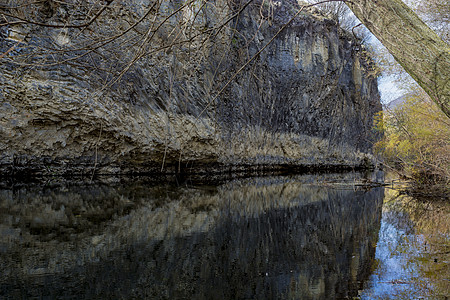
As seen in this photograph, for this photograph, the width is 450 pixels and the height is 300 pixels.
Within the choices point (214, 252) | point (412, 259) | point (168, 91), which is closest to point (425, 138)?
point (412, 259)

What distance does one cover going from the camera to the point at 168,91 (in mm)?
11250

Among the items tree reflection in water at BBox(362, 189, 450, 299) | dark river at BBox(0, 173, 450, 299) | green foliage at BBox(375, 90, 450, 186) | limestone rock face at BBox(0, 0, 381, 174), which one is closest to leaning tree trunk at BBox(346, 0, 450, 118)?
limestone rock face at BBox(0, 0, 381, 174)

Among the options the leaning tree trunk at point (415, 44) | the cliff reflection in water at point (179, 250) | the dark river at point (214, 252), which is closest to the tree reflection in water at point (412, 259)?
the dark river at point (214, 252)

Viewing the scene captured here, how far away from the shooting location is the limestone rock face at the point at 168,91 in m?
2.31

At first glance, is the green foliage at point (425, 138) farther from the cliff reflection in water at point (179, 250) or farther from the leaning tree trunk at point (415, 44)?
the leaning tree trunk at point (415, 44)

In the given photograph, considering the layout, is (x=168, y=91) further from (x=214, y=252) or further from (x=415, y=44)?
(x=415, y=44)

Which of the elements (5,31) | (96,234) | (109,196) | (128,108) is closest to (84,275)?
(96,234)

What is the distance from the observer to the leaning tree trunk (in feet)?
5.47

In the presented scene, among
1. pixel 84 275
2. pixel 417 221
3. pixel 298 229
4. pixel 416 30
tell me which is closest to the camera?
pixel 416 30

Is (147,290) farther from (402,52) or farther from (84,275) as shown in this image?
(402,52)

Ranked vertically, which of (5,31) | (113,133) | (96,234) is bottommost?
(96,234)

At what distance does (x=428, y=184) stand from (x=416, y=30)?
25.0 feet

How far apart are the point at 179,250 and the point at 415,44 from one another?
2.45 metres

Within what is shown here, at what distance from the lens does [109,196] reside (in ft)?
20.3
